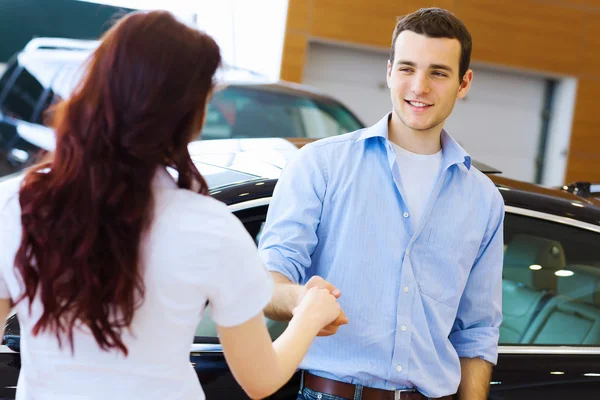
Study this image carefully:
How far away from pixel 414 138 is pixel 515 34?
766 centimetres

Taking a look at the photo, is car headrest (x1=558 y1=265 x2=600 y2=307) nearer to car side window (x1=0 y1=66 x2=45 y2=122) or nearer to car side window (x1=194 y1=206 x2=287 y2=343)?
car side window (x1=194 y1=206 x2=287 y2=343)

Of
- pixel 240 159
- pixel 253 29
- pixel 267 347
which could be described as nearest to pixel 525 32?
pixel 253 29

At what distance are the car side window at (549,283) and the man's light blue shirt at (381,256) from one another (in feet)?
1.69

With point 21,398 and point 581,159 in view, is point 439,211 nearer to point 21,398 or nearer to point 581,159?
point 21,398

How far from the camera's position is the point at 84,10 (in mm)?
8953

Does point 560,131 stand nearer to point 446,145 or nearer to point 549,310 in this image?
point 549,310

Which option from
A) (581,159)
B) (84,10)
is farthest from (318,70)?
(581,159)

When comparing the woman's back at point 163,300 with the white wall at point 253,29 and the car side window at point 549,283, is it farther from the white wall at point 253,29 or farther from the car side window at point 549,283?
the white wall at point 253,29

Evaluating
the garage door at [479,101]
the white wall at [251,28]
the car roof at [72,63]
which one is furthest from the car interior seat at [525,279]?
the garage door at [479,101]

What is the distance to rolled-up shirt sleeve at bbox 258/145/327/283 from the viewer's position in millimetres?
1760

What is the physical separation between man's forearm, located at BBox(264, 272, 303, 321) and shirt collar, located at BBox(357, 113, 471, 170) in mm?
A: 433

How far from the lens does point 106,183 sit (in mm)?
1120

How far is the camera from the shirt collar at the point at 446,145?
6.29 feet

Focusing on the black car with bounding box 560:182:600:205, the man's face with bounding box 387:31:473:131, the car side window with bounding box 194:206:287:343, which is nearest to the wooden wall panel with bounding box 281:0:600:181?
the black car with bounding box 560:182:600:205
